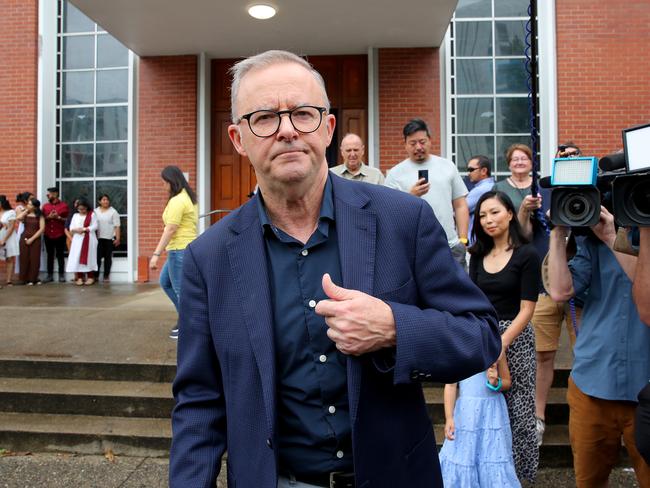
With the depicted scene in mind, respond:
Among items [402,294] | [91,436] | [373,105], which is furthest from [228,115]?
[402,294]

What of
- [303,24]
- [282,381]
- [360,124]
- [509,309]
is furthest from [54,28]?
[282,381]

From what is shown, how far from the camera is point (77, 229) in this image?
10.2m

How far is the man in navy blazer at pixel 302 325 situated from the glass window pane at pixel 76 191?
10.2 metres

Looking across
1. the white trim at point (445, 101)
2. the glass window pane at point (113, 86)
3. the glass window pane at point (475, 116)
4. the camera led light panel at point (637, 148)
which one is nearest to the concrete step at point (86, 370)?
the camera led light panel at point (637, 148)

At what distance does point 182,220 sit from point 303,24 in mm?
4444

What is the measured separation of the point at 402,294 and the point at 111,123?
413 inches

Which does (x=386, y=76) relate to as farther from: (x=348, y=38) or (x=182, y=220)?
(x=182, y=220)

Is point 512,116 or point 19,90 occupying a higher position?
point 19,90

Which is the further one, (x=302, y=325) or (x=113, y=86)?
(x=113, y=86)

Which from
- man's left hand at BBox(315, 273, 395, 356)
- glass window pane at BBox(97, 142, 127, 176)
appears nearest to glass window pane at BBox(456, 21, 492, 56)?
glass window pane at BBox(97, 142, 127, 176)

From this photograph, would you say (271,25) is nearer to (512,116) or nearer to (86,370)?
(512,116)

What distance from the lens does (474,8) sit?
9.89m

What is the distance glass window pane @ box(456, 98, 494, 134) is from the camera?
32.2 feet

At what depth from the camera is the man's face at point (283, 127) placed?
1564 mm
